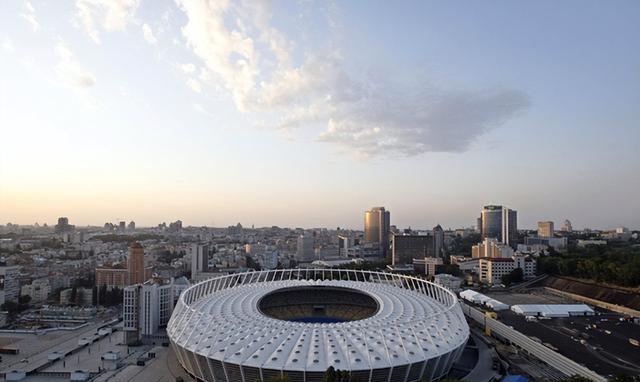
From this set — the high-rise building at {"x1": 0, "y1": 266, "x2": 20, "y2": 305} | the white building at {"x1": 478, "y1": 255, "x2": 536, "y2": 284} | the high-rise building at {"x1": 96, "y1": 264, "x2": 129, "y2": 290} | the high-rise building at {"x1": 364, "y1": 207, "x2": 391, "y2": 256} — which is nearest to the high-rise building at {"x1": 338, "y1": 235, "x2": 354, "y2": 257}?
the high-rise building at {"x1": 364, "y1": 207, "x2": 391, "y2": 256}

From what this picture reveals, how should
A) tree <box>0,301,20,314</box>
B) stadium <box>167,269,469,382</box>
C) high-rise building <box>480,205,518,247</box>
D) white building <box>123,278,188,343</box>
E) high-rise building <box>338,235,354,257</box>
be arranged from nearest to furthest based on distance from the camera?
stadium <box>167,269,469,382</box>
white building <box>123,278,188,343</box>
tree <box>0,301,20,314</box>
high-rise building <box>480,205,518,247</box>
high-rise building <box>338,235,354,257</box>

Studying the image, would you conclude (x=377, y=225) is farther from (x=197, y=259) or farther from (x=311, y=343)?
(x=311, y=343)

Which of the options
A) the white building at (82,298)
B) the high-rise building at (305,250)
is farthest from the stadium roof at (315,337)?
the high-rise building at (305,250)

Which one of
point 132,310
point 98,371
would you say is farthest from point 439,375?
point 132,310

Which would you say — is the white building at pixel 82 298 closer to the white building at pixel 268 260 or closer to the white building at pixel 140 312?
the white building at pixel 140 312

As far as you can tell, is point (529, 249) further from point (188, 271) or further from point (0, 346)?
point (0, 346)

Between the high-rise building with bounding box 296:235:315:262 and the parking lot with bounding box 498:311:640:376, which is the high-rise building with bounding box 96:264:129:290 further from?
the high-rise building with bounding box 296:235:315:262
